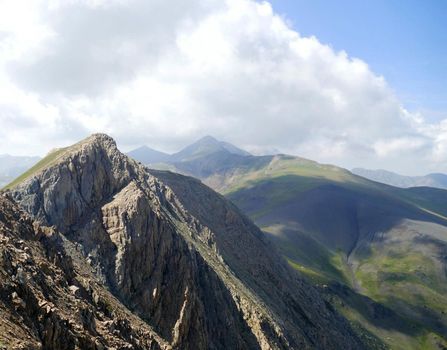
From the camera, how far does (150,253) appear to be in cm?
6675

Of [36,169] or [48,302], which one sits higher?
[36,169]

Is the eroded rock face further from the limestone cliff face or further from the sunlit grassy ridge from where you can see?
the sunlit grassy ridge

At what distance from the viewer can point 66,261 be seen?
Answer: 155ft

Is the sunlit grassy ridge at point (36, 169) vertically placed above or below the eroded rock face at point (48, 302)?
above

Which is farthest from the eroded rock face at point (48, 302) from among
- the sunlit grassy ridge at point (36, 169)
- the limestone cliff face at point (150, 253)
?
the sunlit grassy ridge at point (36, 169)

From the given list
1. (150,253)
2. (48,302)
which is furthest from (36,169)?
(48,302)

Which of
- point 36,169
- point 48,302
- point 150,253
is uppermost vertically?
point 36,169

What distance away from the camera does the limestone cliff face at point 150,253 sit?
62.4 meters

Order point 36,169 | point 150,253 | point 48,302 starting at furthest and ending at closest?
point 36,169
point 150,253
point 48,302

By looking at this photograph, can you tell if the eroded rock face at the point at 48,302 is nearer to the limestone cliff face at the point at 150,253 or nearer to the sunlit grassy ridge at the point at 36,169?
the limestone cliff face at the point at 150,253

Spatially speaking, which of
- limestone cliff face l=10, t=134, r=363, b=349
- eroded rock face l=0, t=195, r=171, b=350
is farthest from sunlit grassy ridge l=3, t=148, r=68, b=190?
eroded rock face l=0, t=195, r=171, b=350

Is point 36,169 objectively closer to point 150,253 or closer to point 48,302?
point 150,253

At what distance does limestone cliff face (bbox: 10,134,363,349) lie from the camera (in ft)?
205

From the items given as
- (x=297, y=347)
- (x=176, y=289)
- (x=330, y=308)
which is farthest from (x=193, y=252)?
(x=330, y=308)
